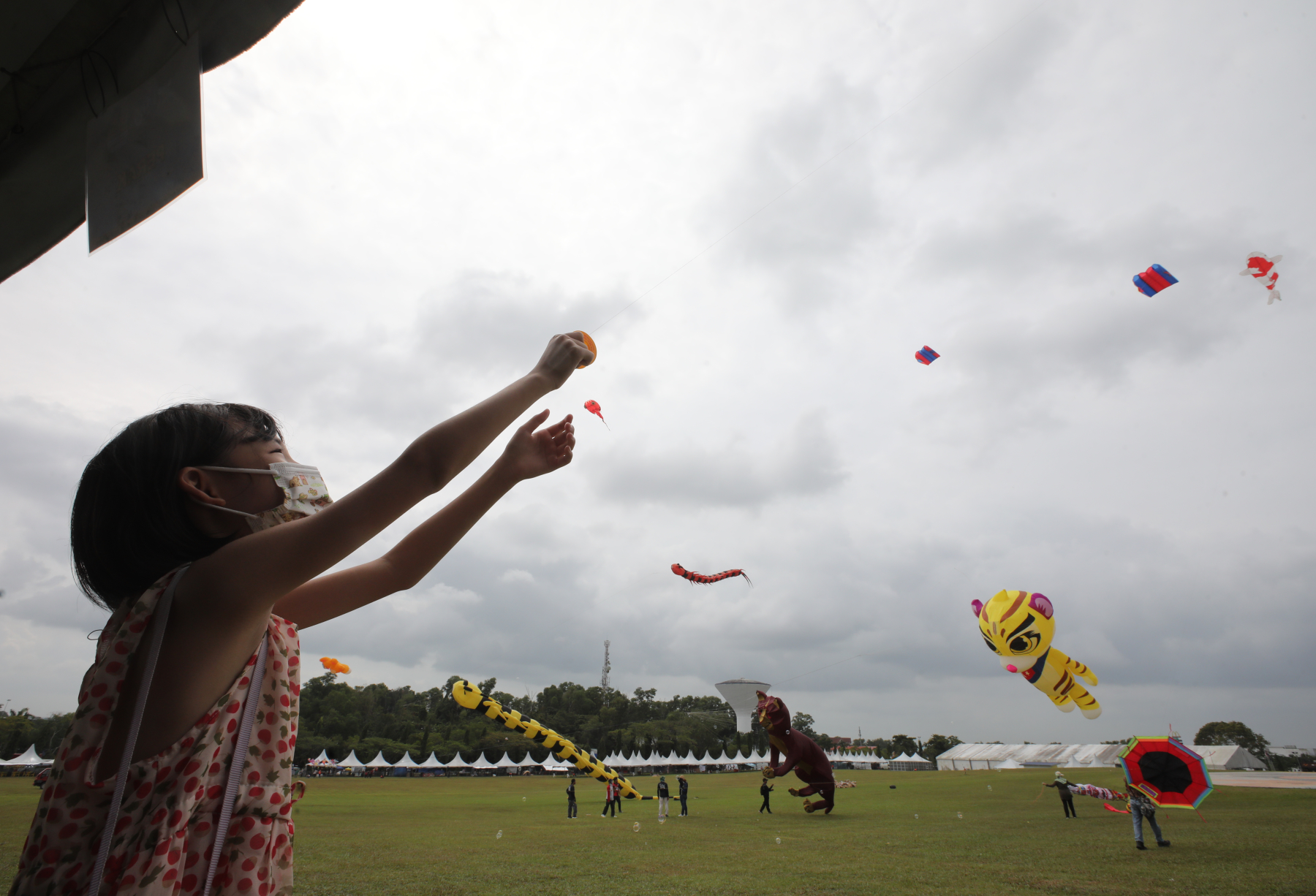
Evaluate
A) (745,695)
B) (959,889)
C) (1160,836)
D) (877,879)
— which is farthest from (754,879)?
(745,695)

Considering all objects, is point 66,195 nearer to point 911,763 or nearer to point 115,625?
point 115,625

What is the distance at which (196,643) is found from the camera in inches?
48.3

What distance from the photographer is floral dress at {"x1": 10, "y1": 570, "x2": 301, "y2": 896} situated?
115cm

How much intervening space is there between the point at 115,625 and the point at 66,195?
227cm

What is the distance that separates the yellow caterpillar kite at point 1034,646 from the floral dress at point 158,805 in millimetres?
19503

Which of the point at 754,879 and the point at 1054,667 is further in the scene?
the point at 1054,667

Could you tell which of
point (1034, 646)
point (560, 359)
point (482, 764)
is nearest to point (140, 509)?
point (560, 359)

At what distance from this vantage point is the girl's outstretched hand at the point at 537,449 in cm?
196

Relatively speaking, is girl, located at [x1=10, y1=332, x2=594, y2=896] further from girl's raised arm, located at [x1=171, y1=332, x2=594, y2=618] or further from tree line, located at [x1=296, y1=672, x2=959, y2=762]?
tree line, located at [x1=296, y1=672, x2=959, y2=762]

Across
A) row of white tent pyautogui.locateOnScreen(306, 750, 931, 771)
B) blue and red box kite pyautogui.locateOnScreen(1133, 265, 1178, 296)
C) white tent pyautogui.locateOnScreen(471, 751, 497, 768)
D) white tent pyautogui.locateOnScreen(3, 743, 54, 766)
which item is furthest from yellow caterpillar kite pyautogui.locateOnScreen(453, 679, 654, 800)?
white tent pyautogui.locateOnScreen(3, 743, 54, 766)

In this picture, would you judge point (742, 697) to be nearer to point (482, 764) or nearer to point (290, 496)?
point (482, 764)

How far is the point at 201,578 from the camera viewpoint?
122 centimetres

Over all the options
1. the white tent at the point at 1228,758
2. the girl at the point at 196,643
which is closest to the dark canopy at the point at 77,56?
the girl at the point at 196,643

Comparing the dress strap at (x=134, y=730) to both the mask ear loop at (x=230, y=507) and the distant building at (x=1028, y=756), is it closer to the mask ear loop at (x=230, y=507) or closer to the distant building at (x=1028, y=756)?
the mask ear loop at (x=230, y=507)
